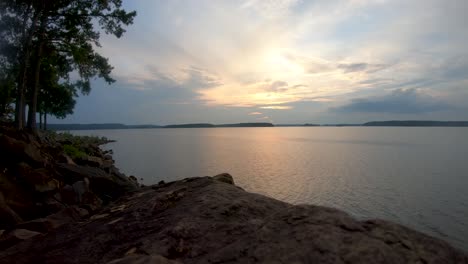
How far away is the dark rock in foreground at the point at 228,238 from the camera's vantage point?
3652 millimetres

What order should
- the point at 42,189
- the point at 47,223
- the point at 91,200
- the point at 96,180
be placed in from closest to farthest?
the point at 47,223 < the point at 42,189 < the point at 91,200 < the point at 96,180

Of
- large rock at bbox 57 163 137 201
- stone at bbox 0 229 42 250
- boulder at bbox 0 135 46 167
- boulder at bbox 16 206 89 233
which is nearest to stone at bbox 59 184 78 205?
large rock at bbox 57 163 137 201

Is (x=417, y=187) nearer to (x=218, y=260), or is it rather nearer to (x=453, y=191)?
(x=453, y=191)

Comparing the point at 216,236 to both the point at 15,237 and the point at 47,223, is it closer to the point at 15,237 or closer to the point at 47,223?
the point at 15,237

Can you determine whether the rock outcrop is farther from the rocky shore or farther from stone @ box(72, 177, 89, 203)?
the rocky shore

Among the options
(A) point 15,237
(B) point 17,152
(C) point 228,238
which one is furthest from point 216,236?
(B) point 17,152

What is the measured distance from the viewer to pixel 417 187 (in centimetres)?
2992

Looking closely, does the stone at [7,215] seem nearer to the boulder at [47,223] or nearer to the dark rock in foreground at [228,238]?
the boulder at [47,223]

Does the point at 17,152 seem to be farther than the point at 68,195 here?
Yes

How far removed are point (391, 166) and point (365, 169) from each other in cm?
544

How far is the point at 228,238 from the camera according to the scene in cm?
461

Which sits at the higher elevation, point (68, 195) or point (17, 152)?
point (17, 152)

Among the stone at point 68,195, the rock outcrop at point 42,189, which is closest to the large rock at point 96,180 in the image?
the rock outcrop at point 42,189

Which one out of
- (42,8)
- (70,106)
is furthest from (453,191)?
(70,106)
